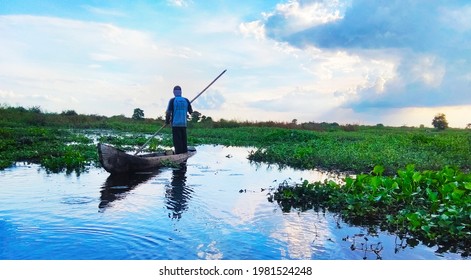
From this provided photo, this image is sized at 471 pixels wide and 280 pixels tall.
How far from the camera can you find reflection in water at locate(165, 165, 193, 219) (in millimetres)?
6550

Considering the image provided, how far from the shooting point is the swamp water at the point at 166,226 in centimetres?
468

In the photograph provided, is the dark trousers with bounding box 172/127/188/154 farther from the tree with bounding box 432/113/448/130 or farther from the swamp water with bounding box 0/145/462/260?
the tree with bounding box 432/113/448/130

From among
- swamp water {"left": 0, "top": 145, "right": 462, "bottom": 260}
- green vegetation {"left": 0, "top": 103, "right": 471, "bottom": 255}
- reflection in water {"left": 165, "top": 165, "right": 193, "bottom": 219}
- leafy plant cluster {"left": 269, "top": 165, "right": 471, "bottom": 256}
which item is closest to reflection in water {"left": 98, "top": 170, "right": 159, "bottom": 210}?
swamp water {"left": 0, "top": 145, "right": 462, "bottom": 260}

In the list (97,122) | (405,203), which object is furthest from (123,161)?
(97,122)

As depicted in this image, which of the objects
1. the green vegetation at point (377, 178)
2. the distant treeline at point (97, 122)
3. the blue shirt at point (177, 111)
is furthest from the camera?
the distant treeline at point (97, 122)

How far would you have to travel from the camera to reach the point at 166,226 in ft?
18.4

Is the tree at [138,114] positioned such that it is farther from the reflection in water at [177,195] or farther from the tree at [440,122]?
the reflection in water at [177,195]

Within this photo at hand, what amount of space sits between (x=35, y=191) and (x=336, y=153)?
8612 millimetres

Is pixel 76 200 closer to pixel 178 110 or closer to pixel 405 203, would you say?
pixel 405 203

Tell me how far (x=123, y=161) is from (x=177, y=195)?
2333 millimetres

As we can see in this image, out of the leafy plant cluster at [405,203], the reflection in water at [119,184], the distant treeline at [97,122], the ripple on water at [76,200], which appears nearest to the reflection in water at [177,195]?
the reflection in water at [119,184]

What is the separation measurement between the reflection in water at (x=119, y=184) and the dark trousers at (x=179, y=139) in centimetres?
201
